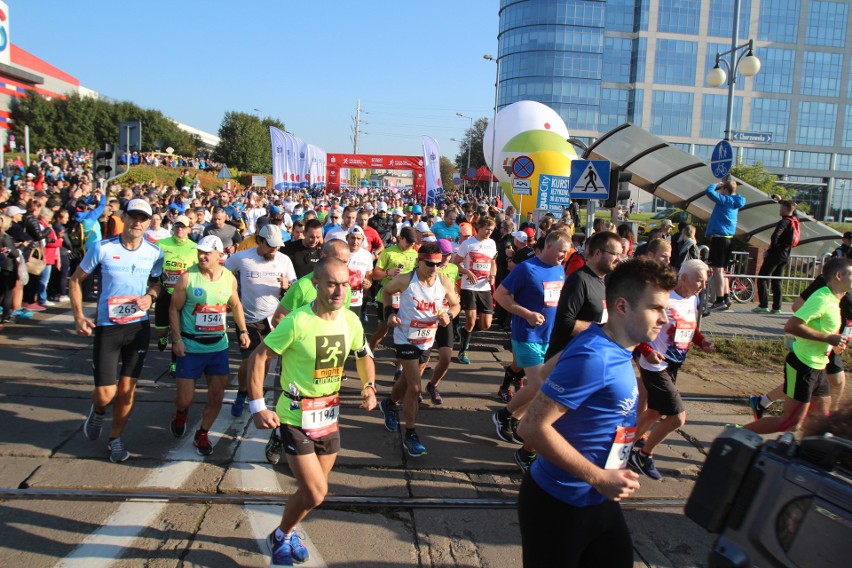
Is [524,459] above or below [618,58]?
below

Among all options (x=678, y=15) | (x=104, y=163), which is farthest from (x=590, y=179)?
(x=678, y=15)

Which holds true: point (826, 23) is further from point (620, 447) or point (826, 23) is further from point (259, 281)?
point (620, 447)

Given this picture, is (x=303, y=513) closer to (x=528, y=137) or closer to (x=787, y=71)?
(x=528, y=137)

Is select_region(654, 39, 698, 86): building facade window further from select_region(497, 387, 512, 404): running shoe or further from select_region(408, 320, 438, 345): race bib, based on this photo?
select_region(408, 320, 438, 345): race bib

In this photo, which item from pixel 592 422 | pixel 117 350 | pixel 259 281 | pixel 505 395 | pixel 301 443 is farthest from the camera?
pixel 505 395

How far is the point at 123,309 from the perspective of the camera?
4.68 meters

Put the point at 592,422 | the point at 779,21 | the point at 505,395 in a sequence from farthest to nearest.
→ the point at 779,21, the point at 505,395, the point at 592,422

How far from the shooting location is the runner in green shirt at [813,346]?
479cm

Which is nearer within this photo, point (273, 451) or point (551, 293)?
point (273, 451)

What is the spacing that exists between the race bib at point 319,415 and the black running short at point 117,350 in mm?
2063

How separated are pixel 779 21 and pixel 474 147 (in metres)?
36.4

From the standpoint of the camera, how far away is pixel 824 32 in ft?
205

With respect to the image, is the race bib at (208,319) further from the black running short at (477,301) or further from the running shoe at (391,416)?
the black running short at (477,301)

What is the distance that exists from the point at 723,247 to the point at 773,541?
36.0 ft
